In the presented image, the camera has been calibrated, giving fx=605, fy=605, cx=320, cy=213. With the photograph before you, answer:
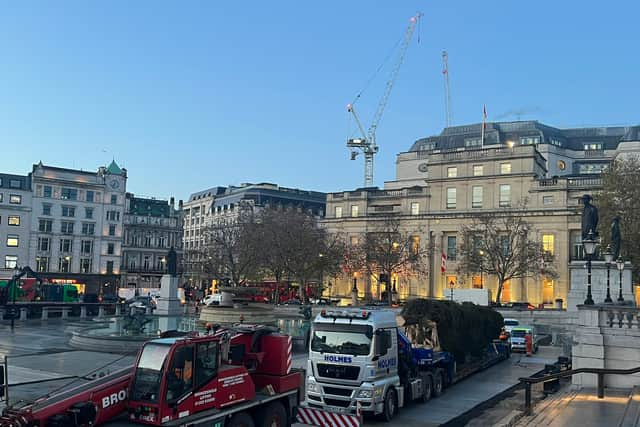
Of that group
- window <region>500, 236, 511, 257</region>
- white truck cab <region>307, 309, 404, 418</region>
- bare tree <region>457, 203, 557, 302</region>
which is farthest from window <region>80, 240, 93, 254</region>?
white truck cab <region>307, 309, 404, 418</region>

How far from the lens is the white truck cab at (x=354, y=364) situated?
17.0m

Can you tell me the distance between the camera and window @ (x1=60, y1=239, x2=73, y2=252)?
85.1 meters

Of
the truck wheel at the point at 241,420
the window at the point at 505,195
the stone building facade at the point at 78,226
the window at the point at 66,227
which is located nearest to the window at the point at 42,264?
the stone building facade at the point at 78,226

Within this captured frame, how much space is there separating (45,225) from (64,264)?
19.9 ft

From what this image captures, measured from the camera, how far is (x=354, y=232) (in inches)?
3497

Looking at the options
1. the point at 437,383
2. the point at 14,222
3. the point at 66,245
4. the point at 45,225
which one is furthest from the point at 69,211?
the point at 437,383

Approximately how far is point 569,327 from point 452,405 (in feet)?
80.1

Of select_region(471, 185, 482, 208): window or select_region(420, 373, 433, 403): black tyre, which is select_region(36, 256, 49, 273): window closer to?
select_region(471, 185, 482, 208): window

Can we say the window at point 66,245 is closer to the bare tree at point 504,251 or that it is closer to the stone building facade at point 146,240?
the stone building facade at point 146,240

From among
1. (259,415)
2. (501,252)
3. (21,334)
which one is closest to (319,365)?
(259,415)

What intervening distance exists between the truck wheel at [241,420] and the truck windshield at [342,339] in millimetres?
4997

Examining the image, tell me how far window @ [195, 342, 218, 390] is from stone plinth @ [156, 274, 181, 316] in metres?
36.5

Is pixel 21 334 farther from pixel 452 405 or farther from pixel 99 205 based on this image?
pixel 99 205

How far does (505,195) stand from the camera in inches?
3004
